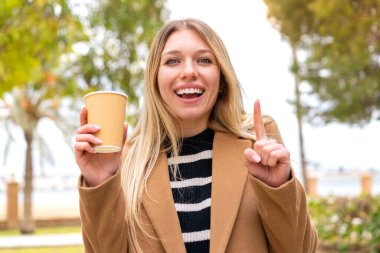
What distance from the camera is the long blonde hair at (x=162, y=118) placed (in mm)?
1996

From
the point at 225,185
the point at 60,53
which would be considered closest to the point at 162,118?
the point at 225,185

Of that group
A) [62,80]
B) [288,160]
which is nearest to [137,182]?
[288,160]

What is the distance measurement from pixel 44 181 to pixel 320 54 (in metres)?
31.4

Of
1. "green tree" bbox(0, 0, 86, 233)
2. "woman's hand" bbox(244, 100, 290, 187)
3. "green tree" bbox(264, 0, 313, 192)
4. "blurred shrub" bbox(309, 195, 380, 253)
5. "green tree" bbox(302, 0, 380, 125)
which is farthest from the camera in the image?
"green tree" bbox(264, 0, 313, 192)

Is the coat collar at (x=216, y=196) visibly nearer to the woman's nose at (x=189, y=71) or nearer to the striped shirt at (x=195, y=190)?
the striped shirt at (x=195, y=190)

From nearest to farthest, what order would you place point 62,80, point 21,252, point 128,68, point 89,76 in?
point 21,252 → point 128,68 → point 89,76 → point 62,80

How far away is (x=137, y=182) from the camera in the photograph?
6.46ft

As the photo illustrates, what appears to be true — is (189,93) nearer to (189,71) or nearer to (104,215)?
(189,71)

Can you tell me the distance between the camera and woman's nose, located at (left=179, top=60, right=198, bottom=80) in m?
1.90

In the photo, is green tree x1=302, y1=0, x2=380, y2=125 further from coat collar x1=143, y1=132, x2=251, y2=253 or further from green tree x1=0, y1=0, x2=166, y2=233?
coat collar x1=143, y1=132, x2=251, y2=253

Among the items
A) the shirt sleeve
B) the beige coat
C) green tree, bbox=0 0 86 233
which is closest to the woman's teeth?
the beige coat

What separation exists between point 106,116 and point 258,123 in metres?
0.44

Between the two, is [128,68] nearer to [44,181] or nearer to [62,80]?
[62,80]

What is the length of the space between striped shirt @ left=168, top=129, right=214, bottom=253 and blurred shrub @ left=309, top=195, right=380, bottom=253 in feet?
19.8
